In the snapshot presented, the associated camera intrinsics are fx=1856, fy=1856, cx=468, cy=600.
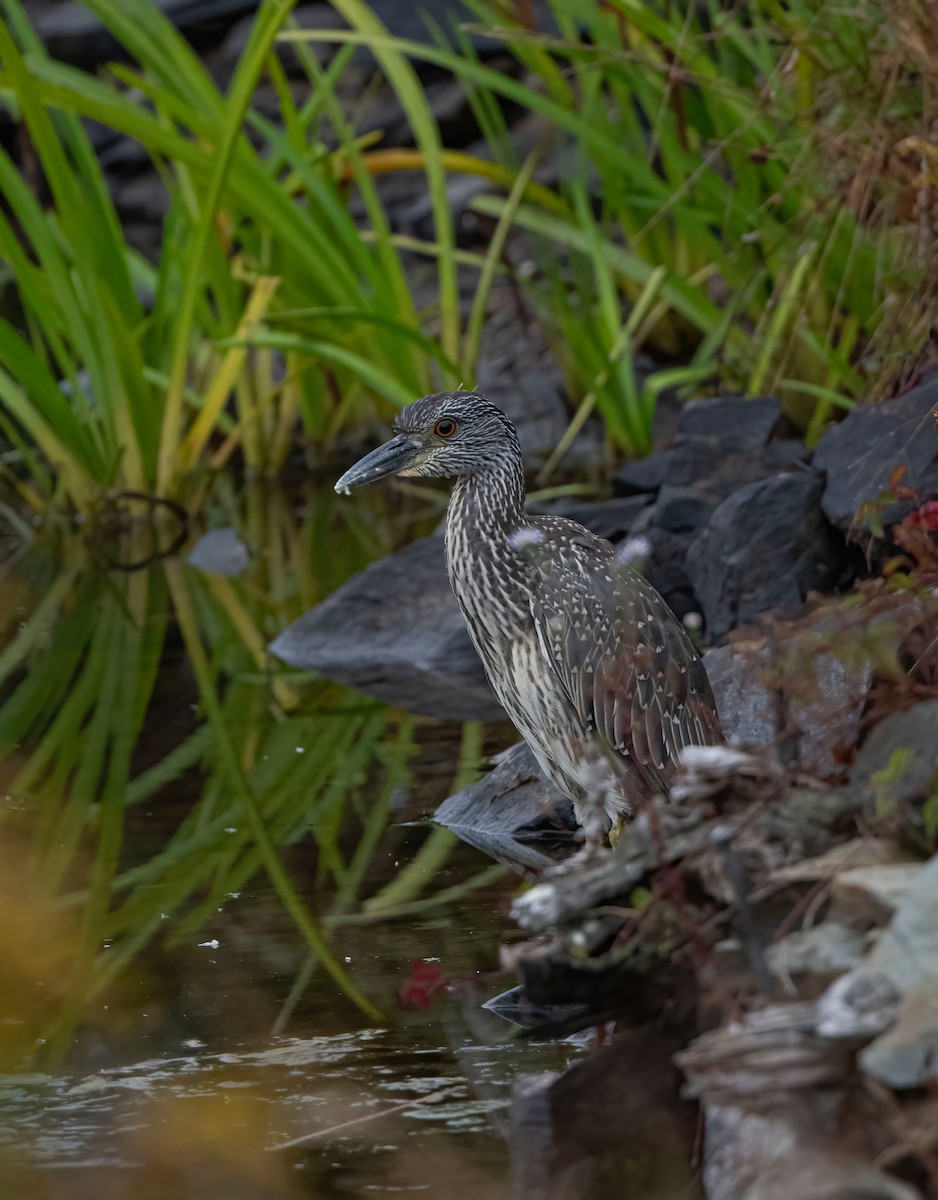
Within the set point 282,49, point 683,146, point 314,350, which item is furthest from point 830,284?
point 282,49

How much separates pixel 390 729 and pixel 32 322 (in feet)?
11.4

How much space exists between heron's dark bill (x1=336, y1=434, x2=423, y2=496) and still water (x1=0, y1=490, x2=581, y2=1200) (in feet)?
2.79

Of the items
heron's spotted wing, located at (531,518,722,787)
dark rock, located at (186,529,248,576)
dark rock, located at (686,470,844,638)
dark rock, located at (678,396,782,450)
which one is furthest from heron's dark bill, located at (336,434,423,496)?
dark rock, located at (186,529,248,576)

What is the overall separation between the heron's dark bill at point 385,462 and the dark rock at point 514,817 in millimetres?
806

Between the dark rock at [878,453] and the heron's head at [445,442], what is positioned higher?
the heron's head at [445,442]

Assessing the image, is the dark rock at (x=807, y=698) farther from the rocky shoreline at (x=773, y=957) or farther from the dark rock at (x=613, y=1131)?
the dark rock at (x=613, y=1131)

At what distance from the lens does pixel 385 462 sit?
15.0 ft

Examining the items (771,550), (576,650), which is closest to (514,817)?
(576,650)

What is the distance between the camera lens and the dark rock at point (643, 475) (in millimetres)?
6949

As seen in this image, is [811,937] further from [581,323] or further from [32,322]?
[32,322]

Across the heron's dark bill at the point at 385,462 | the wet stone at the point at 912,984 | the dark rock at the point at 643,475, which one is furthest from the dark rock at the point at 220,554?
the wet stone at the point at 912,984

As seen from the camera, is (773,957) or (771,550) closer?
(773,957)

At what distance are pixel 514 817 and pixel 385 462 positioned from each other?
36.4 inches

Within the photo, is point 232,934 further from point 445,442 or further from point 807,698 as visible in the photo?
point 807,698
